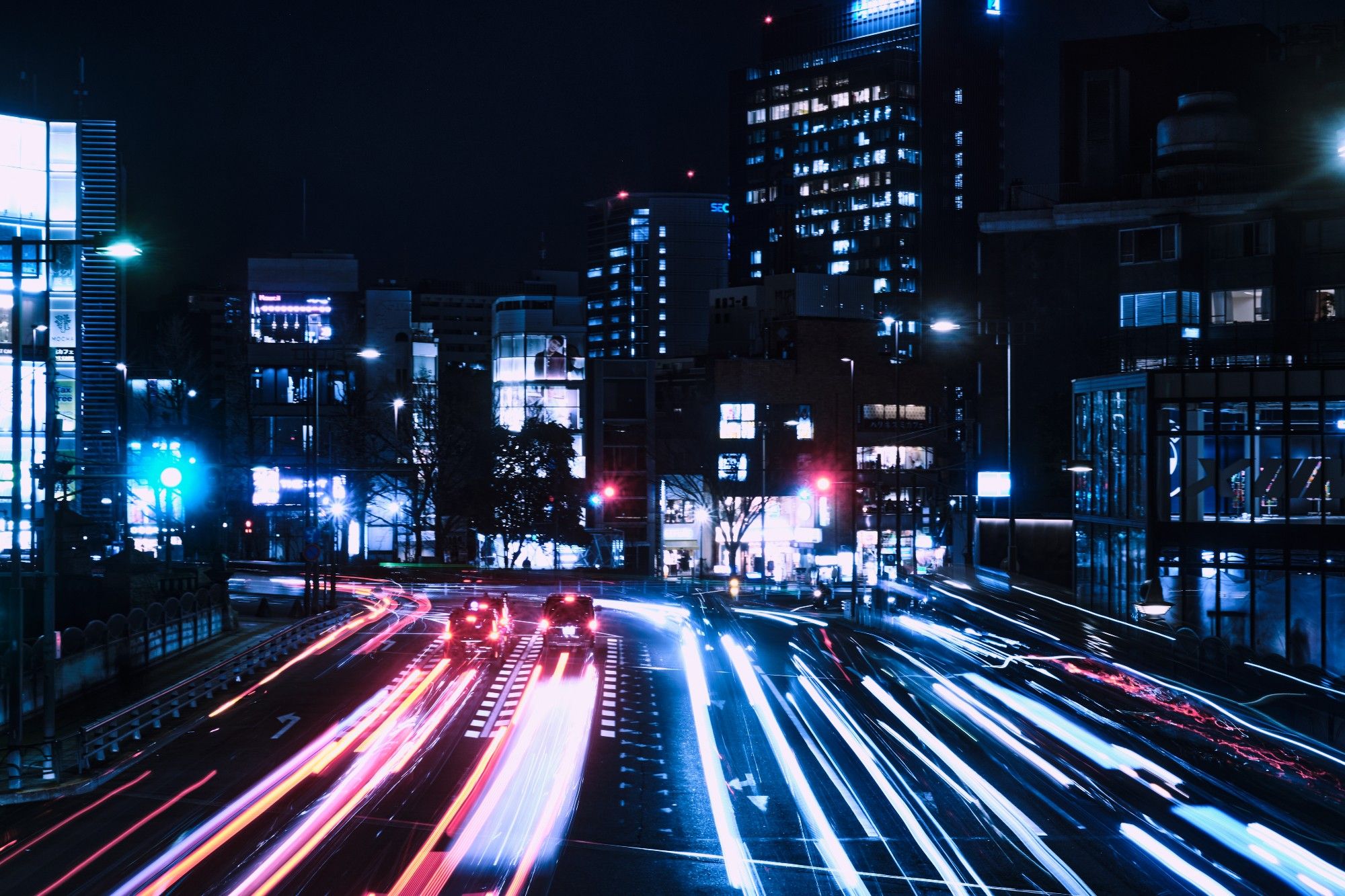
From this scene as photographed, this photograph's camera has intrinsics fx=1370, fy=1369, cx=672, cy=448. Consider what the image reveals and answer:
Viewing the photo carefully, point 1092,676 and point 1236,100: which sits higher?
point 1236,100

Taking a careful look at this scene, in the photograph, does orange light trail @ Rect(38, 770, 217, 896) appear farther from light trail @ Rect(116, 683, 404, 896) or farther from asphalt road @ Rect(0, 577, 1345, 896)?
light trail @ Rect(116, 683, 404, 896)

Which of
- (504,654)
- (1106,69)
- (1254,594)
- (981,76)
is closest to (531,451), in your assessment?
(1106,69)

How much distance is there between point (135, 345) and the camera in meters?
138

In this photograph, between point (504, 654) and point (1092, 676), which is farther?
point (504, 654)

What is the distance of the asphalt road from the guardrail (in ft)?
2.73

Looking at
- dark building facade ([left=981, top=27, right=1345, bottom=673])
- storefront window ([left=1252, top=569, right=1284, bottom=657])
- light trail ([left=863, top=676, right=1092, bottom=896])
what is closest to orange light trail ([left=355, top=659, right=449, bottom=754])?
light trail ([left=863, top=676, right=1092, bottom=896])

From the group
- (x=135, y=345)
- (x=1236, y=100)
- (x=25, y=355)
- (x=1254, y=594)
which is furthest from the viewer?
(x=135, y=345)

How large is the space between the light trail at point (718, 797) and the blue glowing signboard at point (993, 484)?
3478 centimetres

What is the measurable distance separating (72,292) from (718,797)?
165 ft

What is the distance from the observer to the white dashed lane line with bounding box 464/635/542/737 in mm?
28406

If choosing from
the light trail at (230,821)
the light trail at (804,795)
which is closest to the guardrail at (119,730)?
the light trail at (230,821)

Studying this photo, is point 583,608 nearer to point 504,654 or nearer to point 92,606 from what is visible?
point 504,654

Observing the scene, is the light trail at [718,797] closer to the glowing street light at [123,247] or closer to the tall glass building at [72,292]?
the glowing street light at [123,247]

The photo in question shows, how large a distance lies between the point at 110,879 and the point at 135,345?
130316 mm
